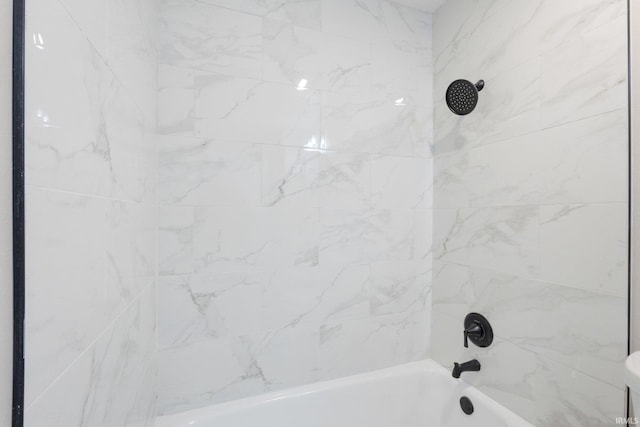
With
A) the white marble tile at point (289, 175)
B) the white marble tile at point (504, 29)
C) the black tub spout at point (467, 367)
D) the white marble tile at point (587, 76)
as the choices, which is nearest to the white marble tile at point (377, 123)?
the white marble tile at point (289, 175)

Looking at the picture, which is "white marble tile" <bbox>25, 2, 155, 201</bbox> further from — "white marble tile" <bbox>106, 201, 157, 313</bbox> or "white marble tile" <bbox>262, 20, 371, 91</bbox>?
"white marble tile" <bbox>262, 20, 371, 91</bbox>

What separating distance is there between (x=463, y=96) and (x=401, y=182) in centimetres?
48

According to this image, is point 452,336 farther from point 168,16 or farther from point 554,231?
point 168,16

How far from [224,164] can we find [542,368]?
1469mm

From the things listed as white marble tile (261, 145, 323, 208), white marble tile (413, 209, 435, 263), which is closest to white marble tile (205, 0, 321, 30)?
white marble tile (261, 145, 323, 208)

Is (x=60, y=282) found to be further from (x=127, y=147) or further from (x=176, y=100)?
(x=176, y=100)

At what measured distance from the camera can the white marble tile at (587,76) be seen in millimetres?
855

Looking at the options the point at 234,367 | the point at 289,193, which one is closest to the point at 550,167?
the point at 289,193

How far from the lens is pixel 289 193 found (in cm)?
129

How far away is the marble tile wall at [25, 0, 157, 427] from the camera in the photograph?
0.37 meters

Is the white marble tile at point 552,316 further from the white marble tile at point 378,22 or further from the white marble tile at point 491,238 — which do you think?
the white marble tile at point 378,22

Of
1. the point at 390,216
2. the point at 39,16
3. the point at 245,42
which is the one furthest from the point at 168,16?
the point at 390,216

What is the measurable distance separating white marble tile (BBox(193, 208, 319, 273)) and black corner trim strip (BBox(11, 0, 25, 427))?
0.85 metres

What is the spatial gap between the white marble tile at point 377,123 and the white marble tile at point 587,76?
1.86 feet
